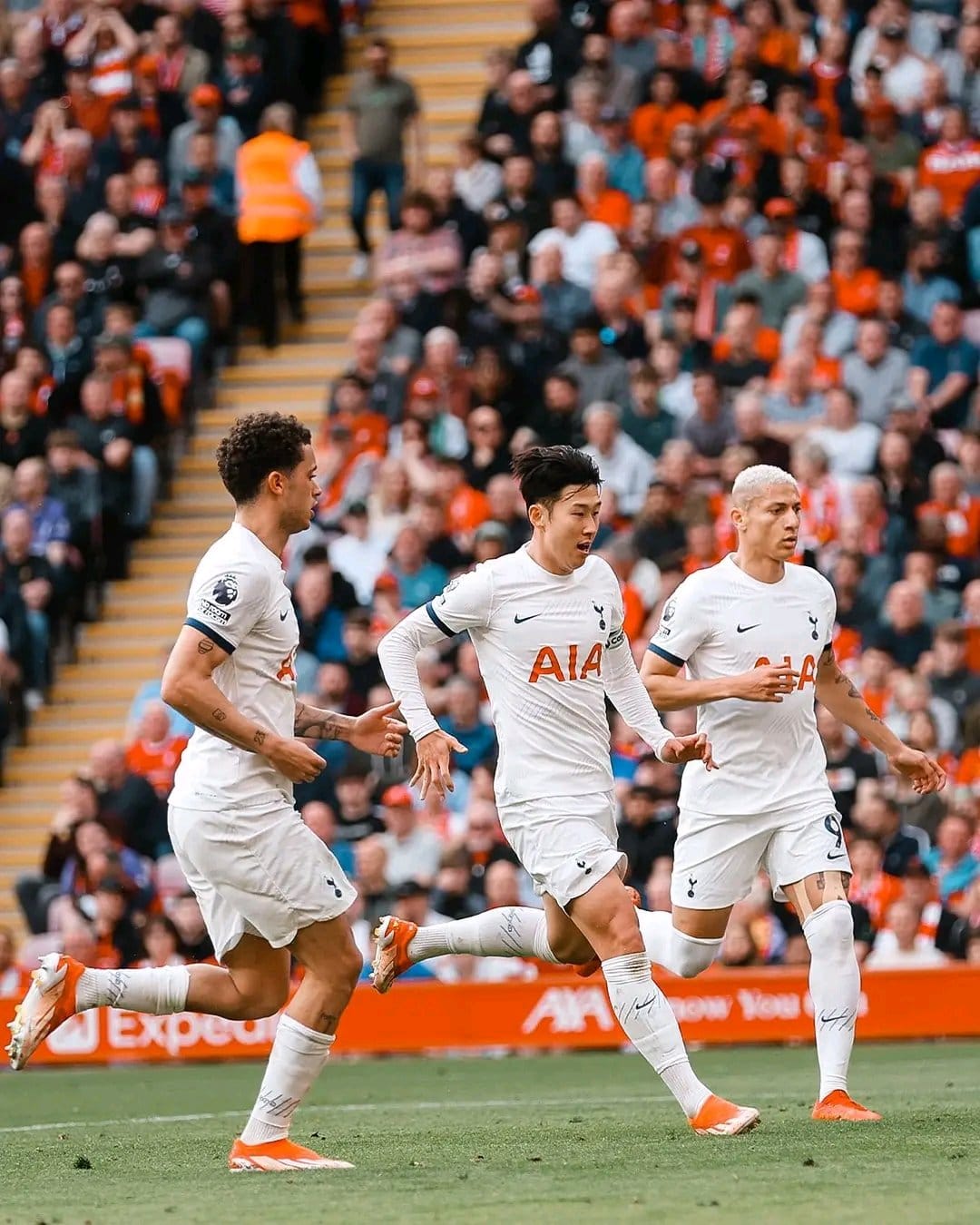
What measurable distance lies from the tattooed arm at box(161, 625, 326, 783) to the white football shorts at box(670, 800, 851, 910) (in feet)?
7.41

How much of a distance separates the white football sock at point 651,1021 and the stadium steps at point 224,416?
10.2 metres

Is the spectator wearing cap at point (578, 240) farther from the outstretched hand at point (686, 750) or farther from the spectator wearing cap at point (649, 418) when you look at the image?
the outstretched hand at point (686, 750)

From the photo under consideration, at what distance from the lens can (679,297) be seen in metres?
18.3

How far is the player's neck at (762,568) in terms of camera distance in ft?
31.5

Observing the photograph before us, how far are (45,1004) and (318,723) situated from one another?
1.32 meters

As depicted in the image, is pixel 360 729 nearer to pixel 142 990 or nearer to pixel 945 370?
pixel 142 990

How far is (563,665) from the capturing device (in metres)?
8.90

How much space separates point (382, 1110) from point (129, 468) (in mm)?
9914

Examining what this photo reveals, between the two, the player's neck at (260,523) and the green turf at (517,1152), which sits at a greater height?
the player's neck at (260,523)

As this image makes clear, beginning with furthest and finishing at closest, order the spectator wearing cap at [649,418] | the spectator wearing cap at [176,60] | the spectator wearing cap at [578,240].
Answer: the spectator wearing cap at [176,60], the spectator wearing cap at [578,240], the spectator wearing cap at [649,418]

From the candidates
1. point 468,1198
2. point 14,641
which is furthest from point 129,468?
point 468,1198

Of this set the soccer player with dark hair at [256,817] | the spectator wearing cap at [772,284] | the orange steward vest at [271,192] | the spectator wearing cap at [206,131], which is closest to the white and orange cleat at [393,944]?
the soccer player with dark hair at [256,817]

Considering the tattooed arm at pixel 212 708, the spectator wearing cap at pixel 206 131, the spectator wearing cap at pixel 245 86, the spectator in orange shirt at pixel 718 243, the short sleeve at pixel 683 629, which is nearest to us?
the tattooed arm at pixel 212 708

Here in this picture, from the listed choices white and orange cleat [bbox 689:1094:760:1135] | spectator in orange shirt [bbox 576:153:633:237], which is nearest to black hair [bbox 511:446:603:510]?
white and orange cleat [bbox 689:1094:760:1135]
